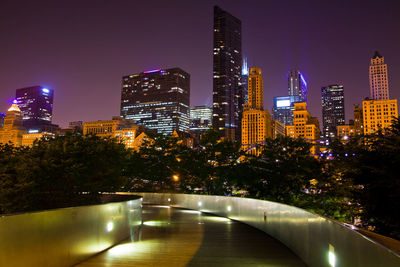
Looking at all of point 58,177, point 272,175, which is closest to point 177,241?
point 58,177

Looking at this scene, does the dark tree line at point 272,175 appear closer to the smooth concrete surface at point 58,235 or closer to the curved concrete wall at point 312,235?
the curved concrete wall at point 312,235

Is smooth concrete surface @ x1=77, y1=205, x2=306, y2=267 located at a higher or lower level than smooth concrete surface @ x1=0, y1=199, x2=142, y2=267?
lower

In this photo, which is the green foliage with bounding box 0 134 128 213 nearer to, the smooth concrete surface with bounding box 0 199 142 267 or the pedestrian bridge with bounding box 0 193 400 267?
the pedestrian bridge with bounding box 0 193 400 267

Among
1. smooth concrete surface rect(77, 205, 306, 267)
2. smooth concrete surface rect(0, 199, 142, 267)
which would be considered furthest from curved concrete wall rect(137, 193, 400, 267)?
smooth concrete surface rect(0, 199, 142, 267)

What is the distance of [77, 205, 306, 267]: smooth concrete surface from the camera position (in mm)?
8320

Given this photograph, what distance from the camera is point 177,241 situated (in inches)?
449

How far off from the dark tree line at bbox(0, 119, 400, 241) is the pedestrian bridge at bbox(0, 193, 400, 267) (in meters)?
3.54

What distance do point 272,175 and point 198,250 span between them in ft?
76.6

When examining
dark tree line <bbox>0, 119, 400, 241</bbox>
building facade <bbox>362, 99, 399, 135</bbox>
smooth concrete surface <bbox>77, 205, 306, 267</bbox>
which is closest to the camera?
smooth concrete surface <bbox>77, 205, 306, 267</bbox>

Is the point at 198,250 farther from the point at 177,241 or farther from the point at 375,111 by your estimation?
the point at 375,111

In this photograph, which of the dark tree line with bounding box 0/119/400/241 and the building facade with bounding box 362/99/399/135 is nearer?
the dark tree line with bounding box 0/119/400/241

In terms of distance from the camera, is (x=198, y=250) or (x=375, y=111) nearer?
(x=198, y=250)

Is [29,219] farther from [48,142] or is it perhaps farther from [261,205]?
[48,142]

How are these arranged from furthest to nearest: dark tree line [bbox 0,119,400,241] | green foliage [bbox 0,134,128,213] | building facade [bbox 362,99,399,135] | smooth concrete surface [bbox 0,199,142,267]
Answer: building facade [bbox 362,99,399,135]
green foliage [bbox 0,134,128,213]
dark tree line [bbox 0,119,400,241]
smooth concrete surface [bbox 0,199,142,267]
